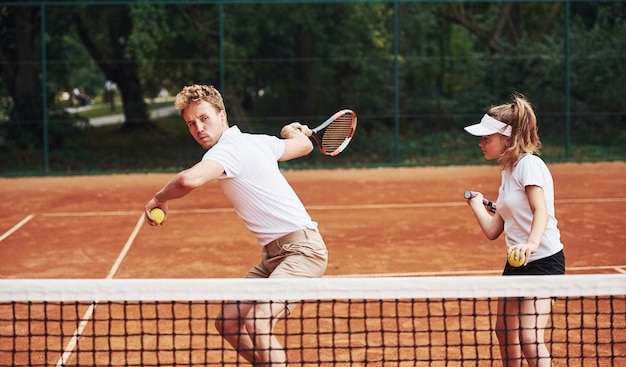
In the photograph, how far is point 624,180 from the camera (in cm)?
1381

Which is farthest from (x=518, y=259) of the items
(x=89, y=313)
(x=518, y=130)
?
(x=89, y=313)

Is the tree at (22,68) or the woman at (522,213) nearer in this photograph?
the woman at (522,213)

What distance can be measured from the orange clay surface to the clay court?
14 millimetres

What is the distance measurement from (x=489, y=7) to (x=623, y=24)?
4.67 meters

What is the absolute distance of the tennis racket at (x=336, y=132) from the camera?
200 inches

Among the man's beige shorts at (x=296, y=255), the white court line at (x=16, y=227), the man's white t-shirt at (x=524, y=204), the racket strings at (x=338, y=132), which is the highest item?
the racket strings at (x=338, y=132)

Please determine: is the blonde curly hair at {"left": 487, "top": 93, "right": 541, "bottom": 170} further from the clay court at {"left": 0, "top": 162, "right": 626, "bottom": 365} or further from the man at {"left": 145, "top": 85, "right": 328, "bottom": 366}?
the clay court at {"left": 0, "top": 162, "right": 626, "bottom": 365}

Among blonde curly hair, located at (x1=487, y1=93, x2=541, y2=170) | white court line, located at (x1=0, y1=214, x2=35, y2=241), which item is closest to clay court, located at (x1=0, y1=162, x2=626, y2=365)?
white court line, located at (x1=0, y1=214, x2=35, y2=241)

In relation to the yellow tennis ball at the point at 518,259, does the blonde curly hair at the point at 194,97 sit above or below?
above

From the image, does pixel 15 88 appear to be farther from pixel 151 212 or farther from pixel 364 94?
pixel 151 212

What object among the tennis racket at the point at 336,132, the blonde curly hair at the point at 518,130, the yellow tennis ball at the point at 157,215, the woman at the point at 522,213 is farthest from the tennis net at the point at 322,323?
the tennis racket at the point at 336,132

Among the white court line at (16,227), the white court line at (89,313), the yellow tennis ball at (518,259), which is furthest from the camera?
the white court line at (16,227)

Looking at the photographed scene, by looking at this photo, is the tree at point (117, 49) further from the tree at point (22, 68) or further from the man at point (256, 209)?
the man at point (256, 209)

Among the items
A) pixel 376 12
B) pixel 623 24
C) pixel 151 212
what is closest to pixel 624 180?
pixel 623 24
